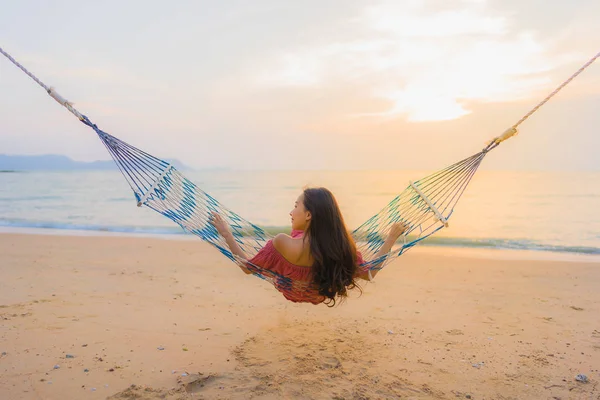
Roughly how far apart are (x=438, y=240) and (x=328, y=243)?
5998mm

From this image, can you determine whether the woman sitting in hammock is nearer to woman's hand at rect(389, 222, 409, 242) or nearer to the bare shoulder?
the bare shoulder

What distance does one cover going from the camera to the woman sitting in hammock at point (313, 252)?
2189 millimetres

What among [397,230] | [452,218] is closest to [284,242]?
[397,230]

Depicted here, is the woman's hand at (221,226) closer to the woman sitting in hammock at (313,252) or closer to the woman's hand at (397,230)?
the woman sitting in hammock at (313,252)

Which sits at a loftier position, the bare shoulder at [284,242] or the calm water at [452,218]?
the bare shoulder at [284,242]

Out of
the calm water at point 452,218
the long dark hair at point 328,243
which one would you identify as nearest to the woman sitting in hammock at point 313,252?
the long dark hair at point 328,243

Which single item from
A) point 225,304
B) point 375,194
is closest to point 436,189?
point 225,304

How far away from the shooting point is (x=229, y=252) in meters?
2.34

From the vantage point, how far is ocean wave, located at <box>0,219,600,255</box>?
736 centimetres

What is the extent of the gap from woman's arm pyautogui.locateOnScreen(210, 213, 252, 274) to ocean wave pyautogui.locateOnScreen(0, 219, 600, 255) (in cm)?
516

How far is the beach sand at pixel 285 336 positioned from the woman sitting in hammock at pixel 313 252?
521 mm

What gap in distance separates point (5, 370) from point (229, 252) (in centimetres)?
130

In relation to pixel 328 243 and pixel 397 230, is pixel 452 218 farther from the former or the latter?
pixel 328 243

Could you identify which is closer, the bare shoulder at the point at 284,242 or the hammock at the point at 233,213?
the bare shoulder at the point at 284,242
